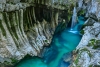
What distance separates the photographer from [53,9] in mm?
18922

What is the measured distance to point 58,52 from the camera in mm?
16844

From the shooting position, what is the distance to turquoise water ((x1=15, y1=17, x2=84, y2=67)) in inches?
584

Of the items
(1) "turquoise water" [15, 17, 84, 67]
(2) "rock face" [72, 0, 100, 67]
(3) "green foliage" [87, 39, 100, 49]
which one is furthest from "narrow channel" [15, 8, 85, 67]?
(3) "green foliage" [87, 39, 100, 49]

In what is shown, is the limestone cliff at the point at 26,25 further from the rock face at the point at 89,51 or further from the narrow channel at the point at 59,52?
the rock face at the point at 89,51

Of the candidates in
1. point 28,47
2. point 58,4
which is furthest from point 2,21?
point 58,4

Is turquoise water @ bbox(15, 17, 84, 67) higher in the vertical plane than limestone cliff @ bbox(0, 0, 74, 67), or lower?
lower

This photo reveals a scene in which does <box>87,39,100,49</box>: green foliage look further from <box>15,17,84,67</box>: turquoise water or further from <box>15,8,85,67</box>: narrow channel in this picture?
<box>15,17,84,67</box>: turquoise water

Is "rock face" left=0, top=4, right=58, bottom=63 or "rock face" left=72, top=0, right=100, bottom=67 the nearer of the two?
"rock face" left=72, top=0, right=100, bottom=67

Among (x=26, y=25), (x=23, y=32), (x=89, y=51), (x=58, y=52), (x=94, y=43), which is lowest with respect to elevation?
(x=58, y=52)

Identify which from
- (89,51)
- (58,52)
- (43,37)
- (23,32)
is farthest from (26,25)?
(89,51)

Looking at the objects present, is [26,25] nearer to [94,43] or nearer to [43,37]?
[43,37]

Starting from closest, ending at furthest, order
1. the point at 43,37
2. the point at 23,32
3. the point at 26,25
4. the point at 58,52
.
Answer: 1. the point at 23,32
2. the point at 26,25
3. the point at 58,52
4. the point at 43,37

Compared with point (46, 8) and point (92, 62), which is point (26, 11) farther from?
point (92, 62)

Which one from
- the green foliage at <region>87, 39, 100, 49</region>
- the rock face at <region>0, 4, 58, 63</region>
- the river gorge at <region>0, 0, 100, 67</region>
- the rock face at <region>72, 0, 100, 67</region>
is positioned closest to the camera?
the rock face at <region>72, 0, 100, 67</region>
